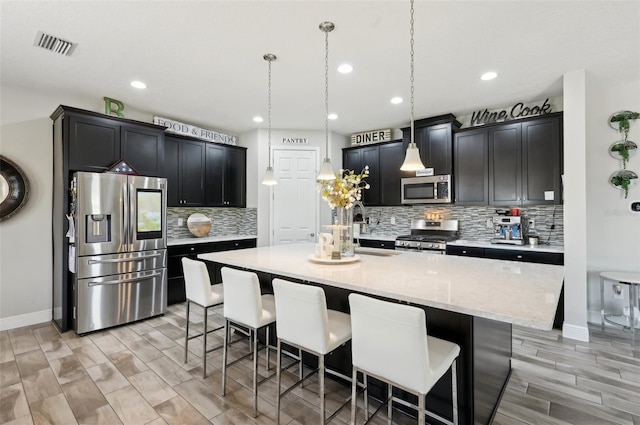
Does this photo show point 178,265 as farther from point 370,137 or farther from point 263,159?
point 370,137

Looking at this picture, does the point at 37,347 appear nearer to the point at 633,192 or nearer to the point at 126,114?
the point at 126,114

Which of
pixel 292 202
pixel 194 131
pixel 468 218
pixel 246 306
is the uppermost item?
pixel 194 131

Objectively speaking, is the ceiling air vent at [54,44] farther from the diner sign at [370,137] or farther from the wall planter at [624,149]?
the wall planter at [624,149]

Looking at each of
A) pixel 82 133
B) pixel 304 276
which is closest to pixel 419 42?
pixel 304 276

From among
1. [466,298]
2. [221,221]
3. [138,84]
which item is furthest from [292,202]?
[466,298]

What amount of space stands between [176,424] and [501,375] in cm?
225

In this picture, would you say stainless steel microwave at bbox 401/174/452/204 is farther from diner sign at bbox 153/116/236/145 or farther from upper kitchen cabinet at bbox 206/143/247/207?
diner sign at bbox 153/116/236/145

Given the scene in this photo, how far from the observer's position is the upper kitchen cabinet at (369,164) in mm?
5293

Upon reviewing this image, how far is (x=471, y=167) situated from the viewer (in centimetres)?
434

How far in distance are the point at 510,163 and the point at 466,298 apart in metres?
3.28

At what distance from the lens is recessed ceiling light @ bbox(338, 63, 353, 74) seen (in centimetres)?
302

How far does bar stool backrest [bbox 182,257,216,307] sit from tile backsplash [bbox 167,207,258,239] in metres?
2.56

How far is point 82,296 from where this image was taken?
3.29 m

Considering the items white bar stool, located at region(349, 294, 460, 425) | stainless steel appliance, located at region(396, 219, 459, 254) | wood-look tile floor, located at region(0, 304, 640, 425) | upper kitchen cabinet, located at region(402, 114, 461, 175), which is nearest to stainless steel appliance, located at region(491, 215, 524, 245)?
stainless steel appliance, located at region(396, 219, 459, 254)
